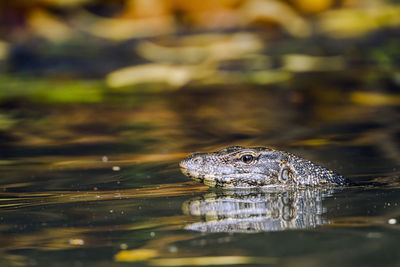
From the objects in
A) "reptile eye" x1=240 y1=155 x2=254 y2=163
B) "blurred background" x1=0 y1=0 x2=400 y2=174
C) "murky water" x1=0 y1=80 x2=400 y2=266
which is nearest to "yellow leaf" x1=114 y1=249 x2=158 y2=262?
"murky water" x1=0 y1=80 x2=400 y2=266

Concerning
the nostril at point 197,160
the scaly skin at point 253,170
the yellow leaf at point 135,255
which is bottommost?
the yellow leaf at point 135,255

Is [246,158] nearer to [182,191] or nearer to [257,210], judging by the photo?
[182,191]

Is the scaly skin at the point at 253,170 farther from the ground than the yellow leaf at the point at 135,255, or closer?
farther from the ground

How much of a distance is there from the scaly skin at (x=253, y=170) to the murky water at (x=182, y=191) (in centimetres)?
20

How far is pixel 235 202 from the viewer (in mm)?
7121

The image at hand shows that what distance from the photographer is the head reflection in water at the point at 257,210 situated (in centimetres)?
613

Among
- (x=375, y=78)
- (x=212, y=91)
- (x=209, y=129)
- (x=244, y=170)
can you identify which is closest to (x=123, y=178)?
(x=244, y=170)

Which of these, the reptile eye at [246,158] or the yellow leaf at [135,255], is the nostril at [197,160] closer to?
the reptile eye at [246,158]

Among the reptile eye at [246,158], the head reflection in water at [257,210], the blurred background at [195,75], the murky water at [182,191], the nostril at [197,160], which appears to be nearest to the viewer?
the murky water at [182,191]

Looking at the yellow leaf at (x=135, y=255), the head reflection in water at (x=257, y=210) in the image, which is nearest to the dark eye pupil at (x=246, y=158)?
the head reflection in water at (x=257, y=210)

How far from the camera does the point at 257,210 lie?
6.74 metres

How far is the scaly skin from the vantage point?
7.43 m

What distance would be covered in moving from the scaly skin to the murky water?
0.65 ft

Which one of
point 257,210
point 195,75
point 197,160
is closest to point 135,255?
point 257,210
